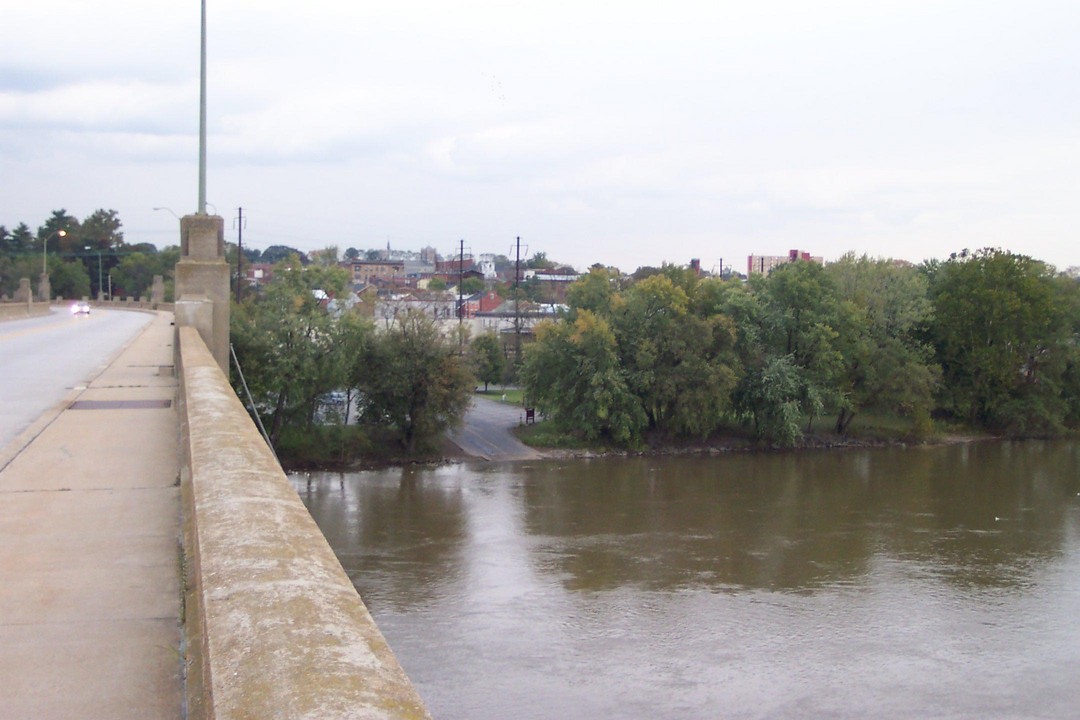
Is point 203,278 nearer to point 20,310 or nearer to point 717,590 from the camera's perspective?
point 717,590

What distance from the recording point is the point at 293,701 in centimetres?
219

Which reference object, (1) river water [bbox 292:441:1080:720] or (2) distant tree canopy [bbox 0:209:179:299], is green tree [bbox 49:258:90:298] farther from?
(1) river water [bbox 292:441:1080:720]

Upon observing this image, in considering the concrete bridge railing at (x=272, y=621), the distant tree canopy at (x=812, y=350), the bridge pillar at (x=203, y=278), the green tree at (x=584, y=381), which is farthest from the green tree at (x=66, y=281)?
the concrete bridge railing at (x=272, y=621)

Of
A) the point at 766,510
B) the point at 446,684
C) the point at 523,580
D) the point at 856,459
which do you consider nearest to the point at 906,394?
the point at 856,459

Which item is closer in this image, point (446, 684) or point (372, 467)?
point (446, 684)

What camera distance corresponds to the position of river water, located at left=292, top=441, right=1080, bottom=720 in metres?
18.3

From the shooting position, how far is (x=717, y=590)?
2433cm

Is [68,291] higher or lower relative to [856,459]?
higher

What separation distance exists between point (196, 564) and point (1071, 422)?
60159 mm

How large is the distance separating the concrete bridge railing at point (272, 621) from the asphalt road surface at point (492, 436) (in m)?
38.9

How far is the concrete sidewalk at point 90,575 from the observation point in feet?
11.4

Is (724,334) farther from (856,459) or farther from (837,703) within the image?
(837,703)

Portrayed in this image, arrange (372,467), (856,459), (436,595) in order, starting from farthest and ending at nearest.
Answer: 1. (856,459)
2. (372,467)
3. (436,595)

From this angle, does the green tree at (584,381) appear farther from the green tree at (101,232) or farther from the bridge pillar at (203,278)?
the green tree at (101,232)
